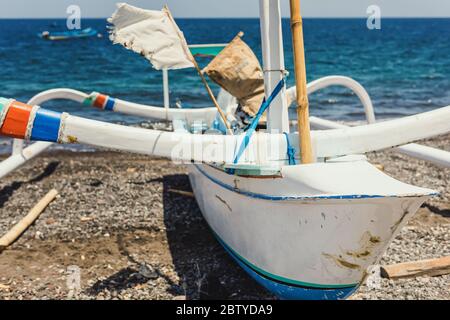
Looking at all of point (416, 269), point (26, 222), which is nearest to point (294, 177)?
point (416, 269)

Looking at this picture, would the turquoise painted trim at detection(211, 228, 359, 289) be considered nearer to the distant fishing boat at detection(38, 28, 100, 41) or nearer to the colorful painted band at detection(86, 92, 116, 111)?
the colorful painted band at detection(86, 92, 116, 111)

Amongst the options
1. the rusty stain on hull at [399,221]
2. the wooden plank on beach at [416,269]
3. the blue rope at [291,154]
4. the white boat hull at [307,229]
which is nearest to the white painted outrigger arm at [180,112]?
the wooden plank on beach at [416,269]

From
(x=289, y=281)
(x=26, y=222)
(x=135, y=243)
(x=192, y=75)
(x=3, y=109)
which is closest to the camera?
(x=3, y=109)

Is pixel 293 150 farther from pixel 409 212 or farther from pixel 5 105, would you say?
pixel 5 105

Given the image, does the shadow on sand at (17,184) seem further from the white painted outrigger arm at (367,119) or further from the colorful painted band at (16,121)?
the white painted outrigger arm at (367,119)

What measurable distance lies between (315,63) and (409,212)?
Result: 155ft

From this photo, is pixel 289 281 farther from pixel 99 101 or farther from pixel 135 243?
pixel 99 101

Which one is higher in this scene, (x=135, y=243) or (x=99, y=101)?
(x=99, y=101)

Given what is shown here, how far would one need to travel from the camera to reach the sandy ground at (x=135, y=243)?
6.46 metres

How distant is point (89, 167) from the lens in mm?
12516

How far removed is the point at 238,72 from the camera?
6594mm

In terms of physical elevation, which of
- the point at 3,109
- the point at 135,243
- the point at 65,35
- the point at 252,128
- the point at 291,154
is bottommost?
the point at 135,243

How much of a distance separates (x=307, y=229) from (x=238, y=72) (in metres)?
2.47

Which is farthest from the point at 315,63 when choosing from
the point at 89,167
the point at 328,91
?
the point at 89,167
